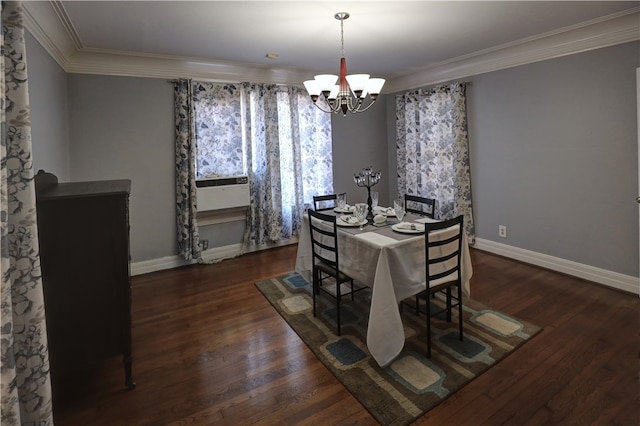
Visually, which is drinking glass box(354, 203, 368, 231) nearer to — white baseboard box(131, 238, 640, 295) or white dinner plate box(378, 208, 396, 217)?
white dinner plate box(378, 208, 396, 217)

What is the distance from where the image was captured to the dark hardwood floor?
185 centimetres

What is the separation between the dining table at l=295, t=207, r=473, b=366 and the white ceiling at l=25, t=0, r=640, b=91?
171 cm

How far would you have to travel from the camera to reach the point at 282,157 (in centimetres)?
480

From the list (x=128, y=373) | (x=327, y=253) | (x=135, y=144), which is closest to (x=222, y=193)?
(x=135, y=144)

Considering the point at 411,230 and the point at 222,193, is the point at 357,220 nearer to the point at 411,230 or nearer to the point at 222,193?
the point at 411,230

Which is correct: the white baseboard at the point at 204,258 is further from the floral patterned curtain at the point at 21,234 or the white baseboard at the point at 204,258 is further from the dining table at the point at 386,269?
the floral patterned curtain at the point at 21,234

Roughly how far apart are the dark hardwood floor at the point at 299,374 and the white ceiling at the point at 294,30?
242 cm

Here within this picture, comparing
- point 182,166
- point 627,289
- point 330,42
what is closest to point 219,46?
point 330,42

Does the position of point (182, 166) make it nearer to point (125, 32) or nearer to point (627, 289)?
point (125, 32)

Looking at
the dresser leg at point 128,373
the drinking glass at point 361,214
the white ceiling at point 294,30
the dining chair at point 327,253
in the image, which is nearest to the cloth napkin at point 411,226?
the drinking glass at point 361,214

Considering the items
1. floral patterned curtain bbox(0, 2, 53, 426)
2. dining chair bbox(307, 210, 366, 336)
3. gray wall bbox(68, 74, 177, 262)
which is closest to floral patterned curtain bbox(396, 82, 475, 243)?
dining chair bbox(307, 210, 366, 336)

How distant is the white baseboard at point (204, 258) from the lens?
4066 millimetres

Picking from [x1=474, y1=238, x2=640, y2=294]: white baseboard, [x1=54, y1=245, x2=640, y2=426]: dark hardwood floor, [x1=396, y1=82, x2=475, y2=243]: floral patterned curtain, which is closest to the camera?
[x1=54, y1=245, x2=640, y2=426]: dark hardwood floor

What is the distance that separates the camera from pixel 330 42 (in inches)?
134
